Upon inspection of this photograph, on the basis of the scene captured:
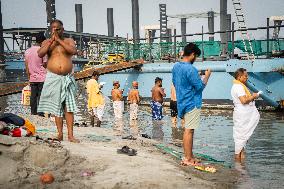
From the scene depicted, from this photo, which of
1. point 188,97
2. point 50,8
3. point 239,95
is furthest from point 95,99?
point 50,8

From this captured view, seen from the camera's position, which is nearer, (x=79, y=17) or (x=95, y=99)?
(x=95, y=99)

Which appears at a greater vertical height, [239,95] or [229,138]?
[239,95]

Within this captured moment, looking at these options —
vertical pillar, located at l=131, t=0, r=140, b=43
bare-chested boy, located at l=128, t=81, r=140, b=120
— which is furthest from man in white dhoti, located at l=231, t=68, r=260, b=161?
vertical pillar, located at l=131, t=0, r=140, b=43

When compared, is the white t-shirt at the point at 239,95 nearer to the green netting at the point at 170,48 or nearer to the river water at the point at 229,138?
the river water at the point at 229,138

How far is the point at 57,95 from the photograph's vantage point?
5582 mm

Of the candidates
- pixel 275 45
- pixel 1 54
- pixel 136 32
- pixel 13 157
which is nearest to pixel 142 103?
pixel 275 45

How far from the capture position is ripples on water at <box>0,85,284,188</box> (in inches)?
217

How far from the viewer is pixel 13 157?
431 cm

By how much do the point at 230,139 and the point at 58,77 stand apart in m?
4.78

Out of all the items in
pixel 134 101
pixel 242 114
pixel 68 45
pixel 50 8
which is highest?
pixel 50 8

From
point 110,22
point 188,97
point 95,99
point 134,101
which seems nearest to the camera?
point 188,97

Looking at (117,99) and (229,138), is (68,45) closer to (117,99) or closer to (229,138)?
(229,138)

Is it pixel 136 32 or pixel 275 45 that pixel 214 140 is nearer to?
pixel 275 45

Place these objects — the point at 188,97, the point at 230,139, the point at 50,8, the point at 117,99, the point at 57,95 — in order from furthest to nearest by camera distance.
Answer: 1. the point at 50,8
2. the point at 117,99
3. the point at 230,139
4. the point at 57,95
5. the point at 188,97
